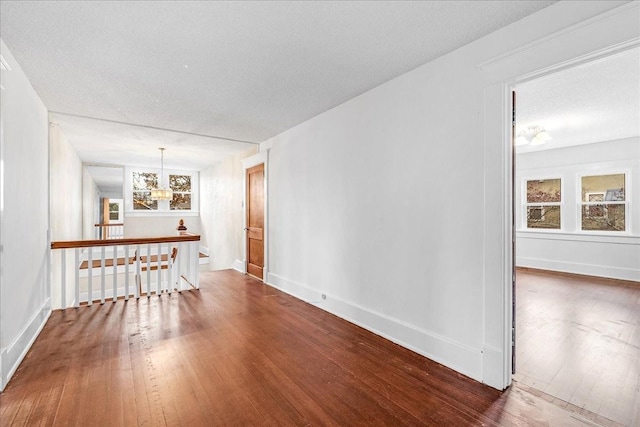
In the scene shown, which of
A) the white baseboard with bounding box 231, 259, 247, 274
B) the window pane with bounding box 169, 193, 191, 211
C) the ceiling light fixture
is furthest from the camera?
the window pane with bounding box 169, 193, 191, 211

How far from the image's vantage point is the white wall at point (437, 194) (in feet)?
6.75

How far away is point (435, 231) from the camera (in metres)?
2.53

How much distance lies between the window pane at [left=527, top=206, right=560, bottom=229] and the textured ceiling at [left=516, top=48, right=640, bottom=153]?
1.68 m

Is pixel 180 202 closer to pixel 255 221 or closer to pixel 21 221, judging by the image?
pixel 255 221

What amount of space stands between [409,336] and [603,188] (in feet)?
18.7

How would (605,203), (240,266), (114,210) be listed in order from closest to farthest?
(605,203)
(240,266)
(114,210)

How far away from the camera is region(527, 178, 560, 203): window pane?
248 inches

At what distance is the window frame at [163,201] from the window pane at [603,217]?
9.48 metres

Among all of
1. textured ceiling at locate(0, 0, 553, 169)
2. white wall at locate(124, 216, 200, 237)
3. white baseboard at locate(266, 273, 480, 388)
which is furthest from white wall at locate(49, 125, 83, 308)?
white baseboard at locate(266, 273, 480, 388)

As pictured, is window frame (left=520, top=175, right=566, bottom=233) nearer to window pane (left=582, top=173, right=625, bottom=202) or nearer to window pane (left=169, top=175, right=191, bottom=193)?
window pane (left=582, top=173, right=625, bottom=202)

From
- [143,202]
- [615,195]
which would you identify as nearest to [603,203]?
[615,195]

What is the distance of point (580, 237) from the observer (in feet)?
19.4

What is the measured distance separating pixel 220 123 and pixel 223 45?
6.93ft

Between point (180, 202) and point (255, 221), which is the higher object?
point (180, 202)
